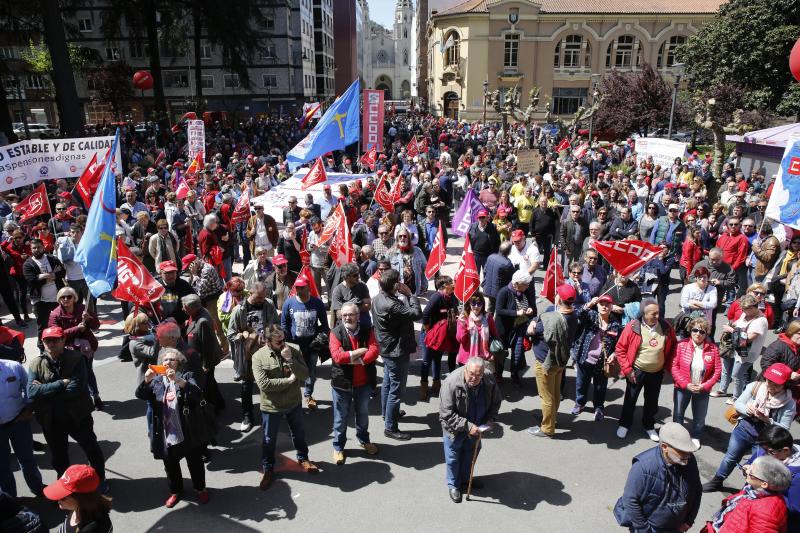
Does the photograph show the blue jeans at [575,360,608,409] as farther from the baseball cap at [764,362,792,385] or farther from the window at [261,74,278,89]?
the window at [261,74,278,89]

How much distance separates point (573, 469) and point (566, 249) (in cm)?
602

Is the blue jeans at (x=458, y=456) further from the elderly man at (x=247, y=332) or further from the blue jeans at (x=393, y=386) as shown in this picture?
the elderly man at (x=247, y=332)

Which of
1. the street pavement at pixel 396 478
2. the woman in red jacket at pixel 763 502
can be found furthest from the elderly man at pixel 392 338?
the woman in red jacket at pixel 763 502

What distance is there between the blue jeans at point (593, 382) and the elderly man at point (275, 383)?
3.12 meters

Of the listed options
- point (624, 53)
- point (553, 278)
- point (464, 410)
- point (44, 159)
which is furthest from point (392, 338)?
point (624, 53)

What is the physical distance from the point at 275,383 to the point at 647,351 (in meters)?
3.66

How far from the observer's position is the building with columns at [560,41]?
54.2 m

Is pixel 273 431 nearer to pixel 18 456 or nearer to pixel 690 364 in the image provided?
pixel 18 456

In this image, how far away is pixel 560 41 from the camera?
183 ft

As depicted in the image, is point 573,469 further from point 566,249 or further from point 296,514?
point 566,249

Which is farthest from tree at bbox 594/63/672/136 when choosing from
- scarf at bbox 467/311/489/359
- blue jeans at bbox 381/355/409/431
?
blue jeans at bbox 381/355/409/431

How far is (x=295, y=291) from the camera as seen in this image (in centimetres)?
612

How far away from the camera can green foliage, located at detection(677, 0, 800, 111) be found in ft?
86.8

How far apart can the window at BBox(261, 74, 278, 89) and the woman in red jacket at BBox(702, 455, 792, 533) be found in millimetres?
60126
